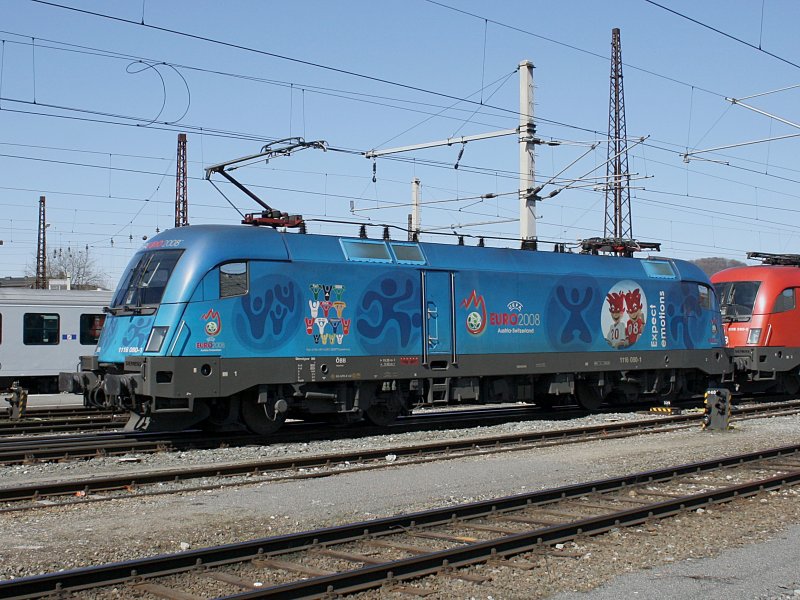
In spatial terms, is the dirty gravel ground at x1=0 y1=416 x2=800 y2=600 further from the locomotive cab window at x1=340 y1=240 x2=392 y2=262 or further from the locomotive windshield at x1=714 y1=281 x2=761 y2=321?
the locomotive windshield at x1=714 y1=281 x2=761 y2=321

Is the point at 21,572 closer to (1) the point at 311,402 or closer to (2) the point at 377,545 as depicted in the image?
(2) the point at 377,545

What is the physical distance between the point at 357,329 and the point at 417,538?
849cm

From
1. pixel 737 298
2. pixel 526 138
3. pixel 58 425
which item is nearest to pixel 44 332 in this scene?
pixel 58 425

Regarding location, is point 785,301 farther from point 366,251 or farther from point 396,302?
point 366,251

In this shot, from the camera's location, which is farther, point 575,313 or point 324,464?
point 575,313

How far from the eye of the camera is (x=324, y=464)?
13.9 m

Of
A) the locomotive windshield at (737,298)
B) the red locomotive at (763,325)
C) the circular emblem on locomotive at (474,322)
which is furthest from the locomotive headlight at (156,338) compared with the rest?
the locomotive windshield at (737,298)

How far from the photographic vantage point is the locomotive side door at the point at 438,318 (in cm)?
1823

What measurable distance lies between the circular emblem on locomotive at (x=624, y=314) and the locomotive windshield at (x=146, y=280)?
1036 centimetres

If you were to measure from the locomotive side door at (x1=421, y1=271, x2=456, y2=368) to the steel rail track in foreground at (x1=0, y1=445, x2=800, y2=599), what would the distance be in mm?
6741

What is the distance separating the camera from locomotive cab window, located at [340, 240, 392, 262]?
17328mm

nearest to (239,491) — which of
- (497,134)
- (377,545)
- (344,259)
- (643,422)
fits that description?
(377,545)

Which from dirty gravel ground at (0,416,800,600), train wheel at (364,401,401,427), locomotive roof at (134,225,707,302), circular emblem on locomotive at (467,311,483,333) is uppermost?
locomotive roof at (134,225,707,302)

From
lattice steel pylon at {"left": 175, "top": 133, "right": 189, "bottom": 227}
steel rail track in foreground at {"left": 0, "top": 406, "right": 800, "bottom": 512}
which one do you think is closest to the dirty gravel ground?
steel rail track in foreground at {"left": 0, "top": 406, "right": 800, "bottom": 512}
